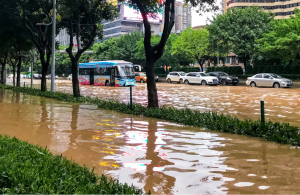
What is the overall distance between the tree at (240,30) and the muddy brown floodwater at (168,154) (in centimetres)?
3508

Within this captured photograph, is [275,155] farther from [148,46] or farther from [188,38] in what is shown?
[188,38]

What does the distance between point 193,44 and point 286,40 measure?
76.6 ft

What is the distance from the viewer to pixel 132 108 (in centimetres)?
1401

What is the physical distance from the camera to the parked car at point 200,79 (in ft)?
130

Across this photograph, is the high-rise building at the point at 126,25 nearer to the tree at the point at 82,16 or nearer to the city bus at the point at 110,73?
the city bus at the point at 110,73

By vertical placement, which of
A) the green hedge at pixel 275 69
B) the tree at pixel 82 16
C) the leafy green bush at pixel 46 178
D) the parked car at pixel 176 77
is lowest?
the leafy green bush at pixel 46 178

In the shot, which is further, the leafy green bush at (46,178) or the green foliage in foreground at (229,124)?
the green foliage in foreground at (229,124)

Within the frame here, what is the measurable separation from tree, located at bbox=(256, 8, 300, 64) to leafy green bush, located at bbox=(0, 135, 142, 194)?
3224 centimetres

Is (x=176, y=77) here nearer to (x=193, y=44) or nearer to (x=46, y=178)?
(x=193, y=44)

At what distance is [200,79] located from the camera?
40.8 m

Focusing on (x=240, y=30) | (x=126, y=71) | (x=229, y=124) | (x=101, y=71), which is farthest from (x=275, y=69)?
(x=229, y=124)

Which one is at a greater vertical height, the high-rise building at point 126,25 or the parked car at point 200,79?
the high-rise building at point 126,25

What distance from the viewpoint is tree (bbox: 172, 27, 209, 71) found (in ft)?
181

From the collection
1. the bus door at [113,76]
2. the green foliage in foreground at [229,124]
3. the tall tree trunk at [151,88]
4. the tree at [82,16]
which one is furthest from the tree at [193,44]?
the green foliage in foreground at [229,124]
